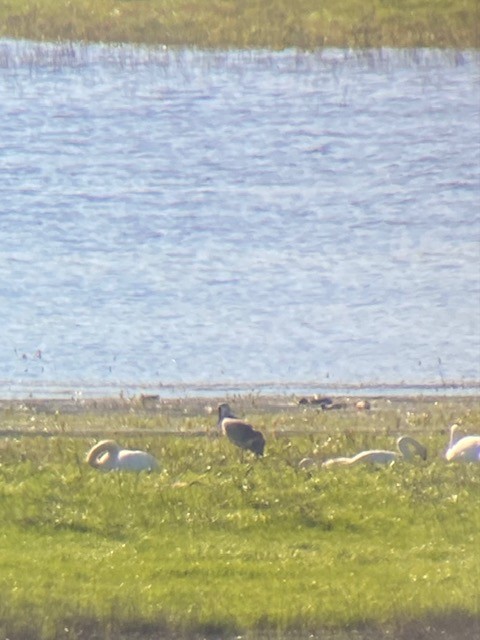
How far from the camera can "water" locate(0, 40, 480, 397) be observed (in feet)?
55.8

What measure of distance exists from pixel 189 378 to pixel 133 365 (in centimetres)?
93

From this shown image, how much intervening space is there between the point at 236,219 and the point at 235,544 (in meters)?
18.2

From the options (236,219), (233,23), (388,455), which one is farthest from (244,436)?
(236,219)

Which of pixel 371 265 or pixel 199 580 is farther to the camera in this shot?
pixel 371 265

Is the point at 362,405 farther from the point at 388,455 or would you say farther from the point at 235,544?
the point at 235,544

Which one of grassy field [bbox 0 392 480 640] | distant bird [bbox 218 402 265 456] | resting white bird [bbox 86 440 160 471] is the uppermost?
grassy field [bbox 0 392 480 640]

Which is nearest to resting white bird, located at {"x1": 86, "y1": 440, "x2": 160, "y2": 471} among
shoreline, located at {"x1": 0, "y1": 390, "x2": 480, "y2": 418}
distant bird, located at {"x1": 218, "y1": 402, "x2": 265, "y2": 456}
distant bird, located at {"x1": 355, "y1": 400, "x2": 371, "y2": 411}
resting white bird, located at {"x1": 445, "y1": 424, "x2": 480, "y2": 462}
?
distant bird, located at {"x1": 218, "y1": 402, "x2": 265, "y2": 456}

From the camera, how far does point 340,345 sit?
57.5ft

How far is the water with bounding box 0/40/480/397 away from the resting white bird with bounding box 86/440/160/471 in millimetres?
4475

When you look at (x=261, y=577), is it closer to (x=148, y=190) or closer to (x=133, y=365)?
(x=133, y=365)

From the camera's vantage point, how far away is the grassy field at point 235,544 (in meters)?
7.03

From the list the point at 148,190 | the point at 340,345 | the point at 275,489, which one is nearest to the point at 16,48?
the point at 148,190

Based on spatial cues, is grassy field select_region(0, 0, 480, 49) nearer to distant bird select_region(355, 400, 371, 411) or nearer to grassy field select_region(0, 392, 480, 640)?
distant bird select_region(355, 400, 371, 411)

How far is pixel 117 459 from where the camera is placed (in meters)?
9.80
